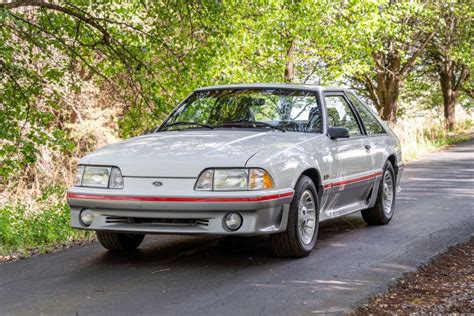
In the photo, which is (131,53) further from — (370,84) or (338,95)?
(370,84)

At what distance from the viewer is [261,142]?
6.58 m

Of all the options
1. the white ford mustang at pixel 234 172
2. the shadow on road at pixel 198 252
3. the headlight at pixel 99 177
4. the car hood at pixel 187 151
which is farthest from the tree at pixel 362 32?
the headlight at pixel 99 177

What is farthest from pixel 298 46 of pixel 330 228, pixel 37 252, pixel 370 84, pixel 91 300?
pixel 91 300

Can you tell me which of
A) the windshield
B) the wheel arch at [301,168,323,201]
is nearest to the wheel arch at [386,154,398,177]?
the windshield

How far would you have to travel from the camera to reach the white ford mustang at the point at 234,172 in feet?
19.8

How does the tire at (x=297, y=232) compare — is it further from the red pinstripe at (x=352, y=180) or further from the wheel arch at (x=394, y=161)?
the wheel arch at (x=394, y=161)

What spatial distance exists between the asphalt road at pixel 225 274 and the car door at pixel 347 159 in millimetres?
486

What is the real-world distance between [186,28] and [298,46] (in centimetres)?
919

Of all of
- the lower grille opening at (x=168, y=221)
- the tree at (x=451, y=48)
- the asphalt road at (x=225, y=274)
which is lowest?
the asphalt road at (x=225, y=274)

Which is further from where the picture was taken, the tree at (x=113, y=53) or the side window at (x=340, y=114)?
the tree at (x=113, y=53)

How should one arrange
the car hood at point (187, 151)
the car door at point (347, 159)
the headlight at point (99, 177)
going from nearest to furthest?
1. the car hood at point (187, 151)
2. the headlight at point (99, 177)
3. the car door at point (347, 159)

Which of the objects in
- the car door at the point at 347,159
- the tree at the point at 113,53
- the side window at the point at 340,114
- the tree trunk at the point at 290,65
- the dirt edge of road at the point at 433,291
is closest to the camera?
the dirt edge of road at the point at 433,291

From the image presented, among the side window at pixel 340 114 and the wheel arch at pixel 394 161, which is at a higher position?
the side window at pixel 340 114

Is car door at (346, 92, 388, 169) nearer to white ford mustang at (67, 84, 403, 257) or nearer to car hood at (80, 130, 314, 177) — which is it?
white ford mustang at (67, 84, 403, 257)
